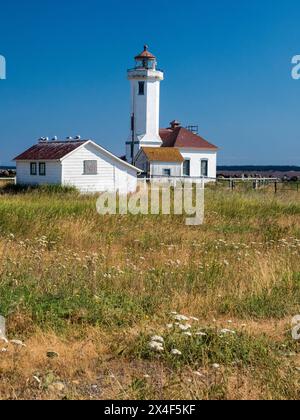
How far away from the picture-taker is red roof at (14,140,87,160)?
32603 millimetres

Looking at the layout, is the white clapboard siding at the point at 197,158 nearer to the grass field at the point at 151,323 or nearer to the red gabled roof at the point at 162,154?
the red gabled roof at the point at 162,154

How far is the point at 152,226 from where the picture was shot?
1467 cm

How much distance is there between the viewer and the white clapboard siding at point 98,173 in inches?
1270

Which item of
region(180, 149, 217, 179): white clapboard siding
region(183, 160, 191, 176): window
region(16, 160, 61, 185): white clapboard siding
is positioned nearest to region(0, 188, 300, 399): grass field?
region(16, 160, 61, 185): white clapboard siding

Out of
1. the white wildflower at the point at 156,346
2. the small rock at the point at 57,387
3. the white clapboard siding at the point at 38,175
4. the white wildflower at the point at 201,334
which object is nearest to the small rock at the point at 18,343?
the small rock at the point at 57,387

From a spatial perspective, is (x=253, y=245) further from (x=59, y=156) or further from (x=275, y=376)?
(x=59, y=156)

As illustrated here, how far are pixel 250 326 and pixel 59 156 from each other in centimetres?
2729

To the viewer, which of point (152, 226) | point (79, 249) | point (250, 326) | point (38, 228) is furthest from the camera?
point (152, 226)

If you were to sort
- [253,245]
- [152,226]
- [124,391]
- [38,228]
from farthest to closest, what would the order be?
1. [152,226]
2. [38,228]
3. [253,245]
4. [124,391]

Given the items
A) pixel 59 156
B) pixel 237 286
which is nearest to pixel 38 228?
pixel 237 286

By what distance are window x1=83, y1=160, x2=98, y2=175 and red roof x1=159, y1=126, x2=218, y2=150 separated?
1449 cm

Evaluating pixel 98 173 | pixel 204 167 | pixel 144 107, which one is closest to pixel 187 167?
pixel 204 167

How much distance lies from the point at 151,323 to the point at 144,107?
42537 millimetres

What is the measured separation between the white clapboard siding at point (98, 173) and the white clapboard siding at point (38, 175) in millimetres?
511
